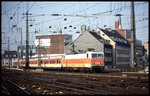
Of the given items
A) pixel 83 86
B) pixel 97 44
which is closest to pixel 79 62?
pixel 83 86

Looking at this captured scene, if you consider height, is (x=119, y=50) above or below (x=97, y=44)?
below

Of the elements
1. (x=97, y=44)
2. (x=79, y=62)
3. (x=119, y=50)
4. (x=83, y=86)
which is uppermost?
(x=97, y=44)

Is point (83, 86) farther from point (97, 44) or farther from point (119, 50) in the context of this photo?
point (119, 50)

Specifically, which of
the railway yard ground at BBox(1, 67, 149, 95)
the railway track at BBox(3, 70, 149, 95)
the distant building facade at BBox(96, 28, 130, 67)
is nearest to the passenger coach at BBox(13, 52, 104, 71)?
the railway yard ground at BBox(1, 67, 149, 95)

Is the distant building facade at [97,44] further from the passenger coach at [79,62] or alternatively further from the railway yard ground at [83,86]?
the railway yard ground at [83,86]

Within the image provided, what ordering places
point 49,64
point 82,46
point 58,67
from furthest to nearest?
point 82,46 < point 49,64 < point 58,67

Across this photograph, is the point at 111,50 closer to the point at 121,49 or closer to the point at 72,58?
the point at 121,49

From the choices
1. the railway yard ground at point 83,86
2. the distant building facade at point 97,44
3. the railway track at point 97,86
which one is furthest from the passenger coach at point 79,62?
the distant building facade at point 97,44

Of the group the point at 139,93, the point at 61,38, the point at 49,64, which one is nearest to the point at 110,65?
the point at 49,64

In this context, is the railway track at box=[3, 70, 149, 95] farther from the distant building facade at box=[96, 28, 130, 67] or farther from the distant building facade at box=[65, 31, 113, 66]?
the distant building facade at box=[96, 28, 130, 67]

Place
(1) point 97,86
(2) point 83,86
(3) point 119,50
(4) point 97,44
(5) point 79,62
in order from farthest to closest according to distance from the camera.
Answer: (3) point 119,50 → (4) point 97,44 → (5) point 79,62 → (2) point 83,86 → (1) point 97,86

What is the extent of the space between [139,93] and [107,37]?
6104cm

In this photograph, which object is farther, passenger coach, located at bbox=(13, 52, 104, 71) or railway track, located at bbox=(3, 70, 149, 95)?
passenger coach, located at bbox=(13, 52, 104, 71)

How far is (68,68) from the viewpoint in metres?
39.9
